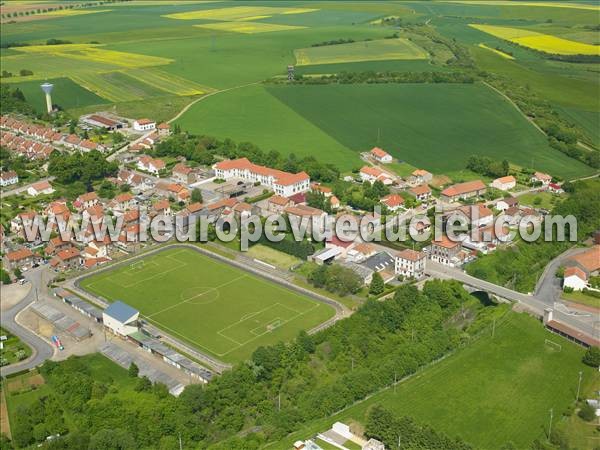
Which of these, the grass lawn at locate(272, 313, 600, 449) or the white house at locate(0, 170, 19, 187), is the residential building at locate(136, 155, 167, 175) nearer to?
the white house at locate(0, 170, 19, 187)

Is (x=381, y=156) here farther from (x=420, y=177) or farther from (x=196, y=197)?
(x=196, y=197)

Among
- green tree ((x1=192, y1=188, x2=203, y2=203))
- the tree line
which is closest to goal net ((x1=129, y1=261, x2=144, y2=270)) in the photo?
green tree ((x1=192, y1=188, x2=203, y2=203))

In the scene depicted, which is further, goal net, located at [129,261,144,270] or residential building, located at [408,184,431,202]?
residential building, located at [408,184,431,202]

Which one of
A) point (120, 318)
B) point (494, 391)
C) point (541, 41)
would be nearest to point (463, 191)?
point (494, 391)

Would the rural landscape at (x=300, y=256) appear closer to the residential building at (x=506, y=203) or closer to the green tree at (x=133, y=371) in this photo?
the green tree at (x=133, y=371)

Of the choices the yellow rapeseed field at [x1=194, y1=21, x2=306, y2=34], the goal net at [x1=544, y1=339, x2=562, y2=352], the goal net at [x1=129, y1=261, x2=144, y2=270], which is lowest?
the goal net at [x1=544, y1=339, x2=562, y2=352]

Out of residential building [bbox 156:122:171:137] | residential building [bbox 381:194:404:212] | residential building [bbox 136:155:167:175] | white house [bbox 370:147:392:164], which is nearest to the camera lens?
residential building [bbox 381:194:404:212]

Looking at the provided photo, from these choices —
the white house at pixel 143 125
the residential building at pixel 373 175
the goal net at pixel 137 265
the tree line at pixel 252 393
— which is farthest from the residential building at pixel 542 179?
the white house at pixel 143 125

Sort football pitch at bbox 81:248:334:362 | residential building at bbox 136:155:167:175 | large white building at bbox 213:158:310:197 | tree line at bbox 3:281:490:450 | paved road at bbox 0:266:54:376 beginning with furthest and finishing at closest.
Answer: residential building at bbox 136:155:167:175 → large white building at bbox 213:158:310:197 → football pitch at bbox 81:248:334:362 → paved road at bbox 0:266:54:376 → tree line at bbox 3:281:490:450
